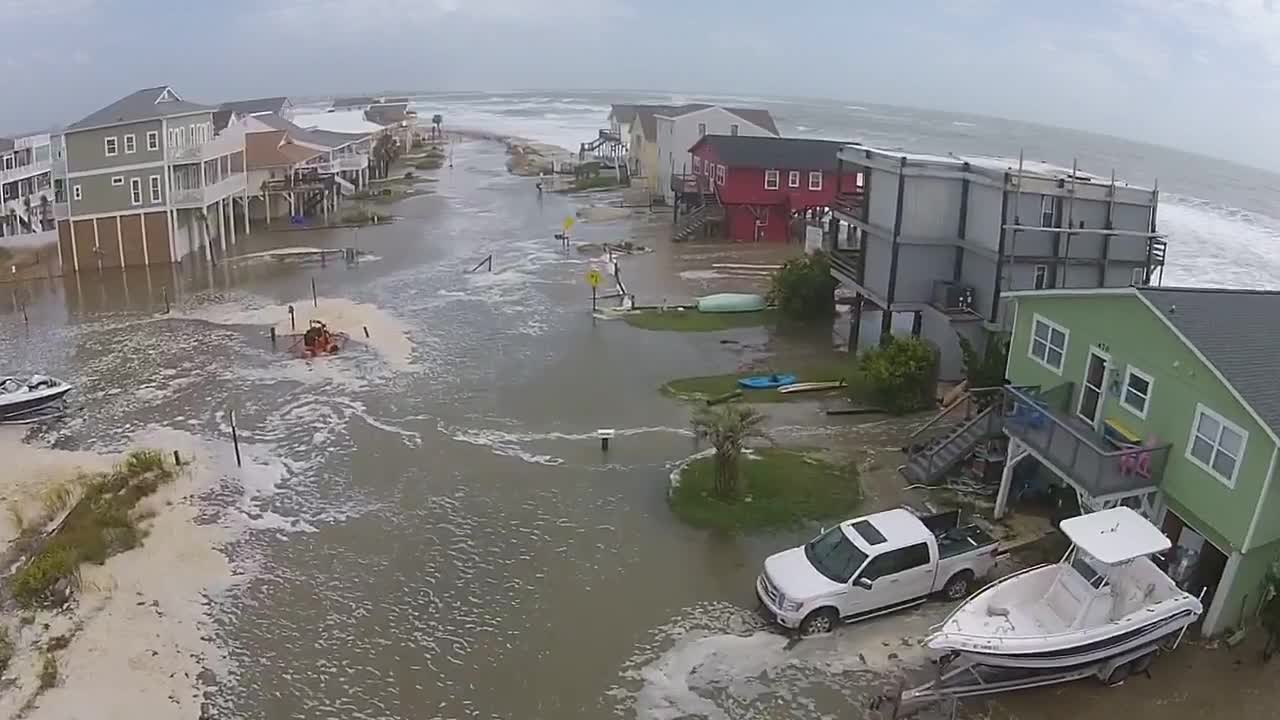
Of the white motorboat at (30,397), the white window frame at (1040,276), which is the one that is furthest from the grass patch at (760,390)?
the white motorboat at (30,397)

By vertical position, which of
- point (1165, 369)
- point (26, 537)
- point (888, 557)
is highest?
point (1165, 369)

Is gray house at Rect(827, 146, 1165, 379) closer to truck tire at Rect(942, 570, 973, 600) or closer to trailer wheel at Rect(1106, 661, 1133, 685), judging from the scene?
truck tire at Rect(942, 570, 973, 600)

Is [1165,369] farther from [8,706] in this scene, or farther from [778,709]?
[8,706]

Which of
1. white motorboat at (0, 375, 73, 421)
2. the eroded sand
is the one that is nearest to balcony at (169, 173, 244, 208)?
white motorboat at (0, 375, 73, 421)

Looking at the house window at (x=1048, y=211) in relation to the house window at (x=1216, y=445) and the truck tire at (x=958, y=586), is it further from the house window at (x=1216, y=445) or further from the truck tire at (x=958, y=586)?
the truck tire at (x=958, y=586)

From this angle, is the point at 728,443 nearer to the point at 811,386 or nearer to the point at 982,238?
the point at 811,386

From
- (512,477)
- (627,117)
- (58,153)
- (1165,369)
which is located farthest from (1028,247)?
(627,117)
